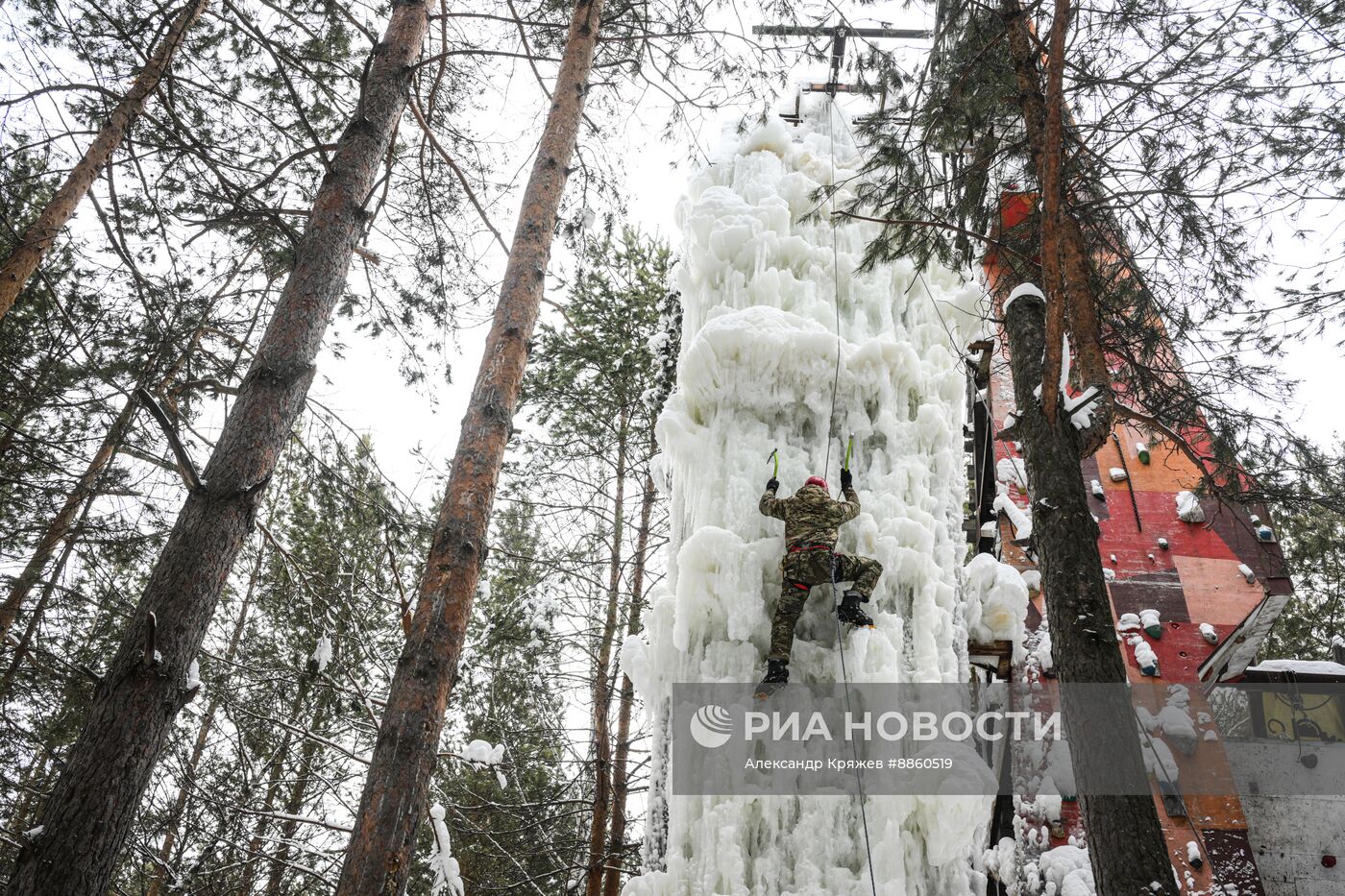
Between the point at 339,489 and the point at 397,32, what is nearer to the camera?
the point at 397,32

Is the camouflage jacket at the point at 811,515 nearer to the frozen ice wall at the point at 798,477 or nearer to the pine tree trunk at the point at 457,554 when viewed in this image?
the frozen ice wall at the point at 798,477

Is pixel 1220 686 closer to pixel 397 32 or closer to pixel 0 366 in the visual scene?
pixel 397 32

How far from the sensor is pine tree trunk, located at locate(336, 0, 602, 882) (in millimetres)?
2480

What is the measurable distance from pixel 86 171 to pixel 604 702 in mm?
5438

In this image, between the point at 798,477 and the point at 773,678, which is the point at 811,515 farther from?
the point at 773,678

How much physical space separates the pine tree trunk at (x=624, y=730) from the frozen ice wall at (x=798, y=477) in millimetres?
1483

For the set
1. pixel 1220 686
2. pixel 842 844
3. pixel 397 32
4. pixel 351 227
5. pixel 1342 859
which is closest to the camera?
pixel 351 227

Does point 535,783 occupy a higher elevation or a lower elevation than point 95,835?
higher

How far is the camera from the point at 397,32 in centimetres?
383

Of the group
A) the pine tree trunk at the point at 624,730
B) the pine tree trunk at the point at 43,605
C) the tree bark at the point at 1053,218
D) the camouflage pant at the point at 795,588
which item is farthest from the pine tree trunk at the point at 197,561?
the pine tree trunk at the point at 624,730

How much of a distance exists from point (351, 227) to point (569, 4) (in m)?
2.91

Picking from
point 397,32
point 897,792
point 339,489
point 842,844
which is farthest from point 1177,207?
point 339,489

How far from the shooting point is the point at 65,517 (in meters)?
4.52

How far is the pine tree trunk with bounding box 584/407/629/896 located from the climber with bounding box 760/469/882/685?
2.25 meters
